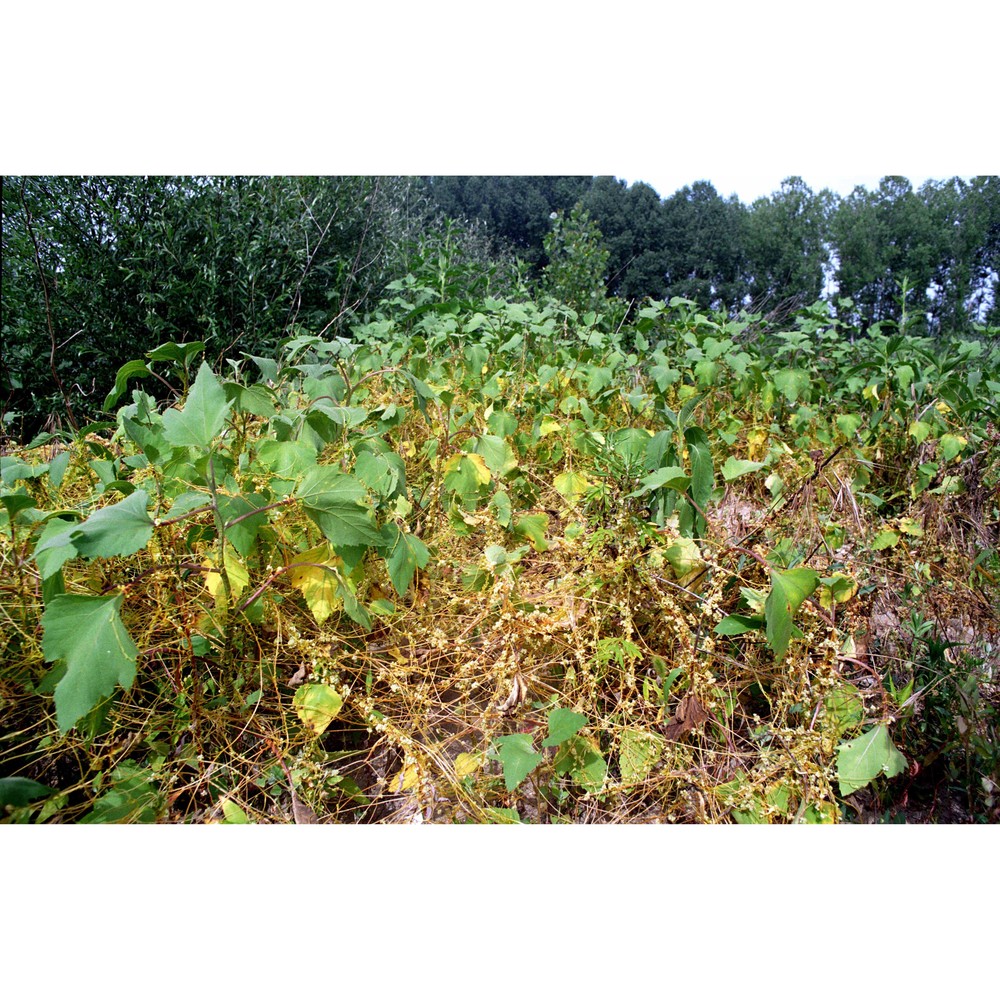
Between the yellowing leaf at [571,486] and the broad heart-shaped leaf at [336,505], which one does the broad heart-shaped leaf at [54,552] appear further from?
the yellowing leaf at [571,486]

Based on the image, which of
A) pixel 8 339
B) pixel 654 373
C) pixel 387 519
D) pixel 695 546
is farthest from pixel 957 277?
pixel 8 339

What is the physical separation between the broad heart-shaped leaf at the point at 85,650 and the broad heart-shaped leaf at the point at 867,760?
1.00 metres

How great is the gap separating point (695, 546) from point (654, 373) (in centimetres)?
80

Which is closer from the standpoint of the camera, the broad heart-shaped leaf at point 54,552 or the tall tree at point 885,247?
the broad heart-shaped leaf at point 54,552

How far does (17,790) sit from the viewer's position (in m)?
0.97

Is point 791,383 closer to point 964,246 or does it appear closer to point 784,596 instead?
point 784,596

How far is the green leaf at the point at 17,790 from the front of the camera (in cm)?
96

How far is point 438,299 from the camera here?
3609 millimetres

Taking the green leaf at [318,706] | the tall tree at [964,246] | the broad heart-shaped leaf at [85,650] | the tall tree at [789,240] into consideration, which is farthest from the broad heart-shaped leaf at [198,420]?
the tall tree at [789,240]

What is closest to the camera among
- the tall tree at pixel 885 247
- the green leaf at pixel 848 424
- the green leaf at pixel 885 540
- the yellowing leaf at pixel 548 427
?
the green leaf at pixel 885 540

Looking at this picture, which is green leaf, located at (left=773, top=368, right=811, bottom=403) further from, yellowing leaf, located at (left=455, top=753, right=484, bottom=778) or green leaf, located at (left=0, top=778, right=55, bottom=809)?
green leaf, located at (left=0, top=778, right=55, bottom=809)

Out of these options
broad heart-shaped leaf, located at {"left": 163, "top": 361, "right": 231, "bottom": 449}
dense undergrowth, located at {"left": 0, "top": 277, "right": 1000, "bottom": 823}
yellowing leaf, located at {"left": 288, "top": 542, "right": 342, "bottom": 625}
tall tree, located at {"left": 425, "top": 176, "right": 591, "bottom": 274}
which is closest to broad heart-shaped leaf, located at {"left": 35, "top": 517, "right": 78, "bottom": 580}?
dense undergrowth, located at {"left": 0, "top": 277, "right": 1000, "bottom": 823}

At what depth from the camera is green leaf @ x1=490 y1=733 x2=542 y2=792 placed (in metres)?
1.05

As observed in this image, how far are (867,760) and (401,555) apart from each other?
0.76 meters
